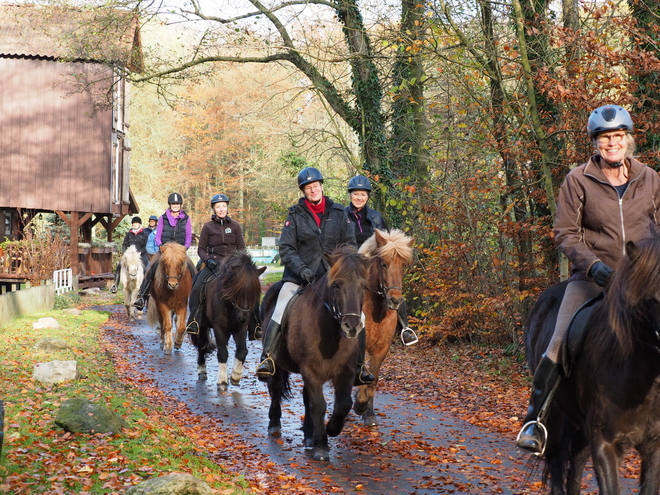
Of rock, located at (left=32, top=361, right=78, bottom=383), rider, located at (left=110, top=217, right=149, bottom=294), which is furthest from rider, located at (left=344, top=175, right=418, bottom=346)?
rider, located at (left=110, top=217, right=149, bottom=294)

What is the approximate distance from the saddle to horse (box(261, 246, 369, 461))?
2369 millimetres

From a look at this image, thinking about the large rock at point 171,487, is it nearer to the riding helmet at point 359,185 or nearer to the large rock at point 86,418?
the large rock at point 86,418

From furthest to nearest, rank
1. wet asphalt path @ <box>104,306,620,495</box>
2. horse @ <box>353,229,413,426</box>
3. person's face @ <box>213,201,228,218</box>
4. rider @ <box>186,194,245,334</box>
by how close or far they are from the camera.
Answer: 1. person's face @ <box>213,201,228,218</box>
2. rider @ <box>186,194,245,334</box>
3. horse @ <box>353,229,413,426</box>
4. wet asphalt path @ <box>104,306,620,495</box>

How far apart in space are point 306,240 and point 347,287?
1533 mm

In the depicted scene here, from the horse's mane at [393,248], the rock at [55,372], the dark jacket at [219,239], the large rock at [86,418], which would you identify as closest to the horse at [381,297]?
the horse's mane at [393,248]

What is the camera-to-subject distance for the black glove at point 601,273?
477cm

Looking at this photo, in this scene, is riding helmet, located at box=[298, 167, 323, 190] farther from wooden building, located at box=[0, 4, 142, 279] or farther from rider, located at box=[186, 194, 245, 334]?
wooden building, located at box=[0, 4, 142, 279]

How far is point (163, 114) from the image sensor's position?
56.7 m

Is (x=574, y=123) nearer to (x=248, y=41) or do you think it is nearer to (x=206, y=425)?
(x=206, y=425)

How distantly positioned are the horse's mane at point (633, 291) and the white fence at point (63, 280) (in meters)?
23.6

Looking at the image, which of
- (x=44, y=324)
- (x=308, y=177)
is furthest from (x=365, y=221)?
(x=44, y=324)

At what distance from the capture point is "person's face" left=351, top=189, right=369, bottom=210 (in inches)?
450

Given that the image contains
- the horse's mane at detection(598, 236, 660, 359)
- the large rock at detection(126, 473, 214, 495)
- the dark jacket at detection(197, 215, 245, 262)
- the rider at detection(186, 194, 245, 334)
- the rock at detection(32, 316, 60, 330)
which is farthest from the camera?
the rock at detection(32, 316, 60, 330)

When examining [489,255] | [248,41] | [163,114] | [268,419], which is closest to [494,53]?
[489,255]
